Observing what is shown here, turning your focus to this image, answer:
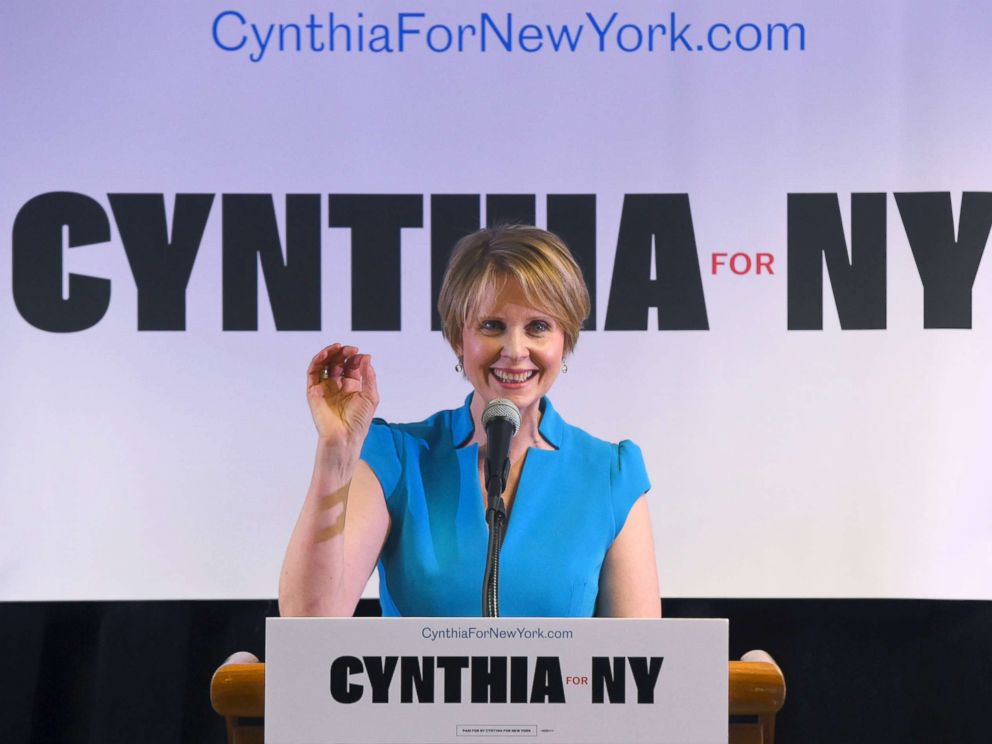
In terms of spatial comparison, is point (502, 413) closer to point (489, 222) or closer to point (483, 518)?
point (483, 518)

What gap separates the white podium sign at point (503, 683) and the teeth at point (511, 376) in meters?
1.69

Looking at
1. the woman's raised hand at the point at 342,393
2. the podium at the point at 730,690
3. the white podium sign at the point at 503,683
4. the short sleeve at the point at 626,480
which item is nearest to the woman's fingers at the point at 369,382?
the woman's raised hand at the point at 342,393

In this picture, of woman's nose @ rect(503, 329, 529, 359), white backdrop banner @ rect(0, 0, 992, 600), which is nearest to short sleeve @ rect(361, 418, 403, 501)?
white backdrop banner @ rect(0, 0, 992, 600)

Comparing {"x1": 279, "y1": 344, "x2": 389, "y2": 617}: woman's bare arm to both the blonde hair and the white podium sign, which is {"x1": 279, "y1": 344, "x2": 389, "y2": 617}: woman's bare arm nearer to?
the blonde hair

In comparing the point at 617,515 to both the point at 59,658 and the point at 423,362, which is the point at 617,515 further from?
the point at 59,658

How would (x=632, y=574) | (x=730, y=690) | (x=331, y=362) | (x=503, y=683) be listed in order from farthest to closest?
(x=331, y=362) → (x=632, y=574) → (x=730, y=690) → (x=503, y=683)

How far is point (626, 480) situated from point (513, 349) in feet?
1.59

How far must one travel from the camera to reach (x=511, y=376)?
307 cm

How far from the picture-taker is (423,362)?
327 cm

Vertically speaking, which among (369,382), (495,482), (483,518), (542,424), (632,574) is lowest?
(632,574)

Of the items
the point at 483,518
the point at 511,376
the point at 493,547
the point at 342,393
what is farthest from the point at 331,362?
the point at 493,547

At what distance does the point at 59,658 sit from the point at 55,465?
1.87ft

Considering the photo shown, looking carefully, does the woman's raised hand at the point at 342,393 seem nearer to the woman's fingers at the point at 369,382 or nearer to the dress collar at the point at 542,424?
the woman's fingers at the point at 369,382

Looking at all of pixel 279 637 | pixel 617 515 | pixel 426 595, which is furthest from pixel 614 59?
pixel 279 637
